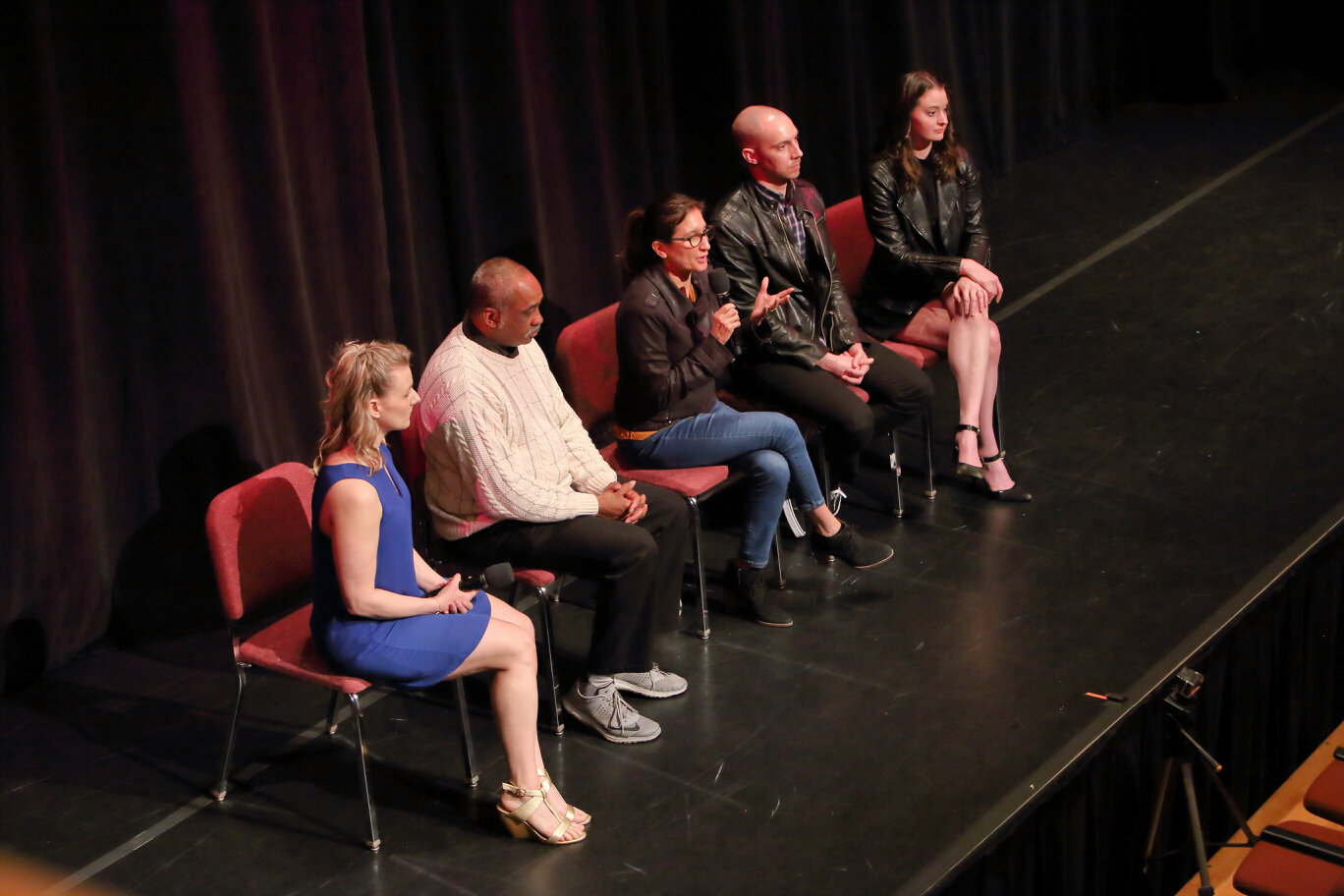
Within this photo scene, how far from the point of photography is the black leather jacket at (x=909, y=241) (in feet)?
15.6

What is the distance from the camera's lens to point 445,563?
12.5 feet

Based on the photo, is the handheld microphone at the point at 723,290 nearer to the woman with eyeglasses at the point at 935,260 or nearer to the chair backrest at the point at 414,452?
the woman with eyeglasses at the point at 935,260

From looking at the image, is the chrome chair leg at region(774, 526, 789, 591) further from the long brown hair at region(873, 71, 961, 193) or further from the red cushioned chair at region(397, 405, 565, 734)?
the long brown hair at region(873, 71, 961, 193)

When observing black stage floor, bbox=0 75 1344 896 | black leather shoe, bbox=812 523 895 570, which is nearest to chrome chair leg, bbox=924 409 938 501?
black stage floor, bbox=0 75 1344 896

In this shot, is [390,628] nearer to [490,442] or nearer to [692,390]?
[490,442]

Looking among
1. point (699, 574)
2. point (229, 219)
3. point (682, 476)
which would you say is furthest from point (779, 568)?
point (229, 219)

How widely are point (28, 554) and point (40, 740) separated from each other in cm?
50

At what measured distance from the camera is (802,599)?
13.9 feet

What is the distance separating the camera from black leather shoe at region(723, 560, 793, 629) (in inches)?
162

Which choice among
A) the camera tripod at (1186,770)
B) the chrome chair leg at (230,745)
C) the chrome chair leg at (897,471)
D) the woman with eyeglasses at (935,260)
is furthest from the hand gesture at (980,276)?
the chrome chair leg at (230,745)

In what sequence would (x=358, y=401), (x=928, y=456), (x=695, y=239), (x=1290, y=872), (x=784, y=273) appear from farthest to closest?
(x=928, y=456) < (x=784, y=273) < (x=695, y=239) < (x=1290, y=872) < (x=358, y=401)

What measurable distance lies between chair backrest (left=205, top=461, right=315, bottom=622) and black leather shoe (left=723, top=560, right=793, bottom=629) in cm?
122

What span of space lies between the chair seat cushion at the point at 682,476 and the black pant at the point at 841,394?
412mm

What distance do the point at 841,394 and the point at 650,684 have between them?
1086 mm
